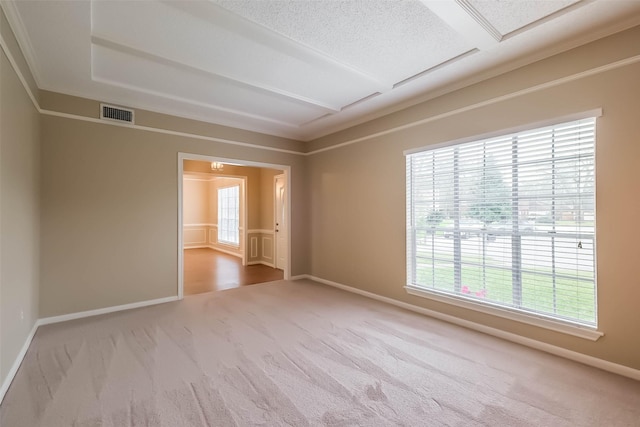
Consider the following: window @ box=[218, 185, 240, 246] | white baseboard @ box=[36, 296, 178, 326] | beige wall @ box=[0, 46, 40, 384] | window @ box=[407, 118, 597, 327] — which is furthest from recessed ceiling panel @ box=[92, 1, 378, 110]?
window @ box=[218, 185, 240, 246]

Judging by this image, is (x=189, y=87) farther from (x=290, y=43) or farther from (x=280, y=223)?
(x=280, y=223)

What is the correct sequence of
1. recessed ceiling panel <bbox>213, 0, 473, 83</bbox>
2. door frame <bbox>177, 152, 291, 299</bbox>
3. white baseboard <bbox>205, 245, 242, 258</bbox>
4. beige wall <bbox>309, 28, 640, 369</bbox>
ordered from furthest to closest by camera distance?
1. white baseboard <bbox>205, 245, 242, 258</bbox>
2. door frame <bbox>177, 152, 291, 299</bbox>
3. beige wall <bbox>309, 28, 640, 369</bbox>
4. recessed ceiling panel <bbox>213, 0, 473, 83</bbox>

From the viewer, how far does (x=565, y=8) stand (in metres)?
2.17

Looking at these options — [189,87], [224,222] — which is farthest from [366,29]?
[224,222]

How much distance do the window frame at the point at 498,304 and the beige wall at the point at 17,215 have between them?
3968mm

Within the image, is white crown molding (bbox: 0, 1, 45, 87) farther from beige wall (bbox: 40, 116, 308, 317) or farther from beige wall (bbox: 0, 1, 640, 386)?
beige wall (bbox: 40, 116, 308, 317)

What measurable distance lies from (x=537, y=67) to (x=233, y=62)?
9.82 ft

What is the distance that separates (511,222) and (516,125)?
995 mm

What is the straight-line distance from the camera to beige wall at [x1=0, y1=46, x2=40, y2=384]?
2.13 meters

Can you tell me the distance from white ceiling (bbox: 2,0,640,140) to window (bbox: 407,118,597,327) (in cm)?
84

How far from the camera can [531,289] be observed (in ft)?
9.41

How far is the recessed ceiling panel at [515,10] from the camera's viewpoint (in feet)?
6.96

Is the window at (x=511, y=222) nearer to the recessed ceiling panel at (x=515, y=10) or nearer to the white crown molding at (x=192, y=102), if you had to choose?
the recessed ceiling panel at (x=515, y=10)

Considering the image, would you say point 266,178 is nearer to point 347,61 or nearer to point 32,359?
point 347,61
